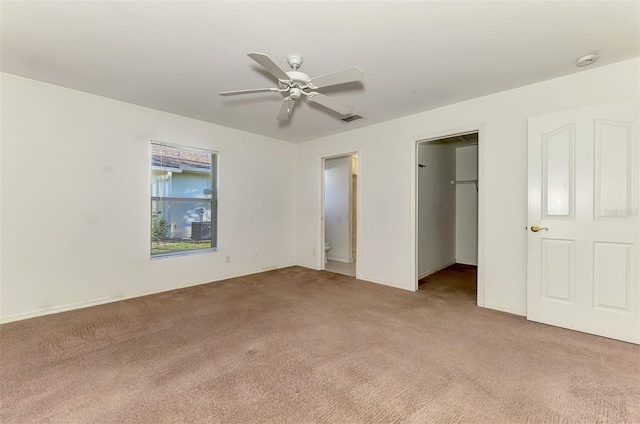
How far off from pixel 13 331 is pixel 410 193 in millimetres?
4463

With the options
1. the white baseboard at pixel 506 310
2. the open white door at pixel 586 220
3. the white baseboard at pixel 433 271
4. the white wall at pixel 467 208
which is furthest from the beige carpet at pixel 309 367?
the white wall at pixel 467 208

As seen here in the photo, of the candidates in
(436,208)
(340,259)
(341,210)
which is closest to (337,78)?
(436,208)

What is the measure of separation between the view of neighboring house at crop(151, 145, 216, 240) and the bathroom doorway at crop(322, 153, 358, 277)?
8.16 feet

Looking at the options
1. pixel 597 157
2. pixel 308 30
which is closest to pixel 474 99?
pixel 597 157

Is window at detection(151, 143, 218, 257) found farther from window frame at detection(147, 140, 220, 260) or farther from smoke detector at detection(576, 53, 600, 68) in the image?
smoke detector at detection(576, 53, 600, 68)

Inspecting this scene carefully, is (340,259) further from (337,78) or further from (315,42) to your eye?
(315,42)

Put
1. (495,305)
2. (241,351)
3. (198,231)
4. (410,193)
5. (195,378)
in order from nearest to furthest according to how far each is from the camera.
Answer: (195,378) < (241,351) < (495,305) < (410,193) < (198,231)

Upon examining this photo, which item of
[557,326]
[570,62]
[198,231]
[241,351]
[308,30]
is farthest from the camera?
[198,231]

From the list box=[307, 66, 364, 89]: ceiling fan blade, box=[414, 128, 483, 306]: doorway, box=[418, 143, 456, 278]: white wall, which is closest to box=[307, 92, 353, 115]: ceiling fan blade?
box=[307, 66, 364, 89]: ceiling fan blade

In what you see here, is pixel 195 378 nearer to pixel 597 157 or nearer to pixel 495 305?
pixel 495 305

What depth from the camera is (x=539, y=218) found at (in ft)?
9.07

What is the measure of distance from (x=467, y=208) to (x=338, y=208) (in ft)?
8.88

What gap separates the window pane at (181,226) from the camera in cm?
381

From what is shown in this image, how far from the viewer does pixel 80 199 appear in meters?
3.15
